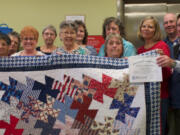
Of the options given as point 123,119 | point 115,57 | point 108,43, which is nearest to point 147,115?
point 123,119

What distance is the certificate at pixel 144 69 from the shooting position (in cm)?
181

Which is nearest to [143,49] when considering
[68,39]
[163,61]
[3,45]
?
[163,61]

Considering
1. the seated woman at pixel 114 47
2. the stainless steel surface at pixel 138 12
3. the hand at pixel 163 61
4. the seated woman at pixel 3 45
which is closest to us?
the hand at pixel 163 61

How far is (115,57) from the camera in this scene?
6.91ft

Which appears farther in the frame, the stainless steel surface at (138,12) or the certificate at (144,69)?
the stainless steel surface at (138,12)

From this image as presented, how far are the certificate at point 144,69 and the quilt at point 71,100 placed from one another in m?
0.04

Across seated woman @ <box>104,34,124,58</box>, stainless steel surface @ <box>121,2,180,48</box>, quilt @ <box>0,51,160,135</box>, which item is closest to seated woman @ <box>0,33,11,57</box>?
quilt @ <box>0,51,160,135</box>

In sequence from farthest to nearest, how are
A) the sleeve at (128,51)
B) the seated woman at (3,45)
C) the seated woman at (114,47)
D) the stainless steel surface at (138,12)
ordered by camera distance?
1. the stainless steel surface at (138,12)
2. the sleeve at (128,51)
3. the seated woman at (114,47)
4. the seated woman at (3,45)

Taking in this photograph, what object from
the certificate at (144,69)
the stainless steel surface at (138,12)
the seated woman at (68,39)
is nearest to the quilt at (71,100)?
the certificate at (144,69)

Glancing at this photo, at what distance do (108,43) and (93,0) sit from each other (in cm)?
183

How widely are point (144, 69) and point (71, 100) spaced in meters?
0.60

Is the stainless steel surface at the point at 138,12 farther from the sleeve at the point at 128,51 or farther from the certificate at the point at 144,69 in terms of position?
the certificate at the point at 144,69

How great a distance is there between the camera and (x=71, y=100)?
1845 millimetres

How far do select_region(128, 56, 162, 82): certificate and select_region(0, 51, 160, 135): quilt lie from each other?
4cm
